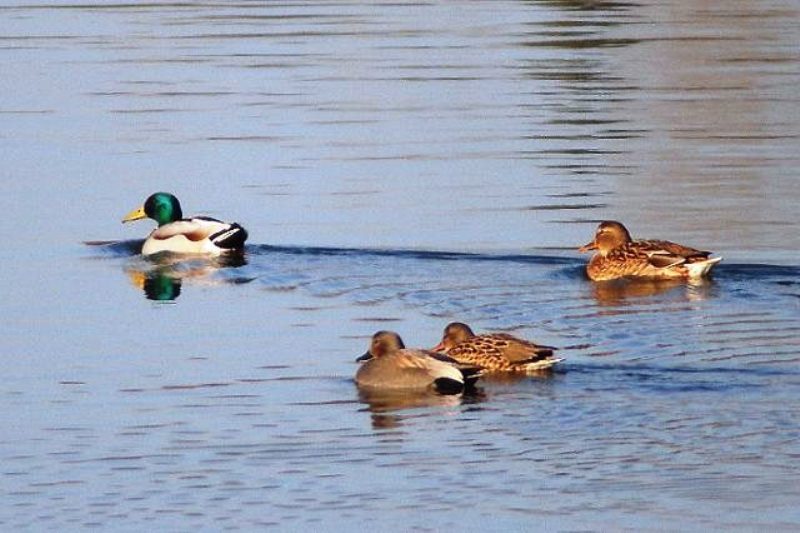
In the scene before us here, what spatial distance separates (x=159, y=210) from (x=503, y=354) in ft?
21.3

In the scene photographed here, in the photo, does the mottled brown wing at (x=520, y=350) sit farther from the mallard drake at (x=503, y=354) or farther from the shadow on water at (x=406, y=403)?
the shadow on water at (x=406, y=403)

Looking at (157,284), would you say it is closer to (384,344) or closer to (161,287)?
(161,287)

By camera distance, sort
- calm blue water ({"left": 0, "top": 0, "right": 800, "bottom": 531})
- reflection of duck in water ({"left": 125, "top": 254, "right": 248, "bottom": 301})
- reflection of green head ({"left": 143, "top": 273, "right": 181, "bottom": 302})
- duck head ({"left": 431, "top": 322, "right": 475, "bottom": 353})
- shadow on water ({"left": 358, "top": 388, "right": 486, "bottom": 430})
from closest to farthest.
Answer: calm blue water ({"left": 0, "top": 0, "right": 800, "bottom": 531}) → shadow on water ({"left": 358, "top": 388, "right": 486, "bottom": 430}) → duck head ({"left": 431, "top": 322, "right": 475, "bottom": 353}) → reflection of green head ({"left": 143, "top": 273, "right": 181, "bottom": 302}) → reflection of duck in water ({"left": 125, "top": 254, "right": 248, "bottom": 301})

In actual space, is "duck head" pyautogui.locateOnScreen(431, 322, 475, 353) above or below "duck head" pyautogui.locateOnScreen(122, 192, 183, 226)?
below

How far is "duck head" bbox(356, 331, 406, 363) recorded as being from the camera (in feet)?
43.7

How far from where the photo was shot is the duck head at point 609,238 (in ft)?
54.6

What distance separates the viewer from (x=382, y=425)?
1230cm

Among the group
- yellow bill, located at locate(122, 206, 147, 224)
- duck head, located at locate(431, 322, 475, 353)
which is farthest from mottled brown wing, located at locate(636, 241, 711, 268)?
yellow bill, located at locate(122, 206, 147, 224)

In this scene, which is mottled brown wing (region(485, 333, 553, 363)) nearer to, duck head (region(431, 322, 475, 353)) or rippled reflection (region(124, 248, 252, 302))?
duck head (region(431, 322, 475, 353))

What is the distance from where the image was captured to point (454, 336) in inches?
538

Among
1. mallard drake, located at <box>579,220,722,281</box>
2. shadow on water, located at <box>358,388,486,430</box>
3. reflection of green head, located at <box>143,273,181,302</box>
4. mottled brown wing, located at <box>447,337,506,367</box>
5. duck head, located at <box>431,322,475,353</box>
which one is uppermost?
mallard drake, located at <box>579,220,722,281</box>

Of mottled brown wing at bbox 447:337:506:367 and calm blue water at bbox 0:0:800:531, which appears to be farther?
mottled brown wing at bbox 447:337:506:367

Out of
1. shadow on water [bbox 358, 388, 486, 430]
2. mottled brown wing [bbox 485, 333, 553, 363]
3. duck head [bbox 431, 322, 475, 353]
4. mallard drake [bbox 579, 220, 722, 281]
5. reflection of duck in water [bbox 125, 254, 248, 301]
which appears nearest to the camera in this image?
shadow on water [bbox 358, 388, 486, 430]

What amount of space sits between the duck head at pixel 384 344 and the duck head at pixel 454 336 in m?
0.27
